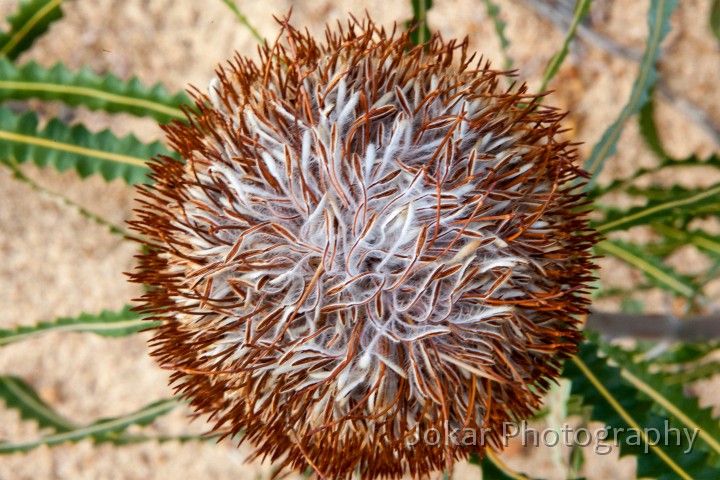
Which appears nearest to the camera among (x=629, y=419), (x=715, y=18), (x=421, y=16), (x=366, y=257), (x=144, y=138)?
(x=366, y=257)

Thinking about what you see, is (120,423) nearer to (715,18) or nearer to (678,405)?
(678,405)

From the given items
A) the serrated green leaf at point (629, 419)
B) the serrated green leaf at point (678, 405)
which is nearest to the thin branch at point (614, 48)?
the serrated green leaf at point (678, 405)

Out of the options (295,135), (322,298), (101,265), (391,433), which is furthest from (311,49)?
(101,265)

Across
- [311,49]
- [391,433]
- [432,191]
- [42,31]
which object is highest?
[42,31]

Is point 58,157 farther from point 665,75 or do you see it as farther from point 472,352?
point 665,75

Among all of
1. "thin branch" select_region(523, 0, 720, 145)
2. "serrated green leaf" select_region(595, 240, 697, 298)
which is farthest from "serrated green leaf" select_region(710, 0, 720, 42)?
"serrated green leaf" select_region(595, 240, 697, 298)

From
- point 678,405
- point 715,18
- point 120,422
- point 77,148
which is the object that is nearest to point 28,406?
point 120,422
